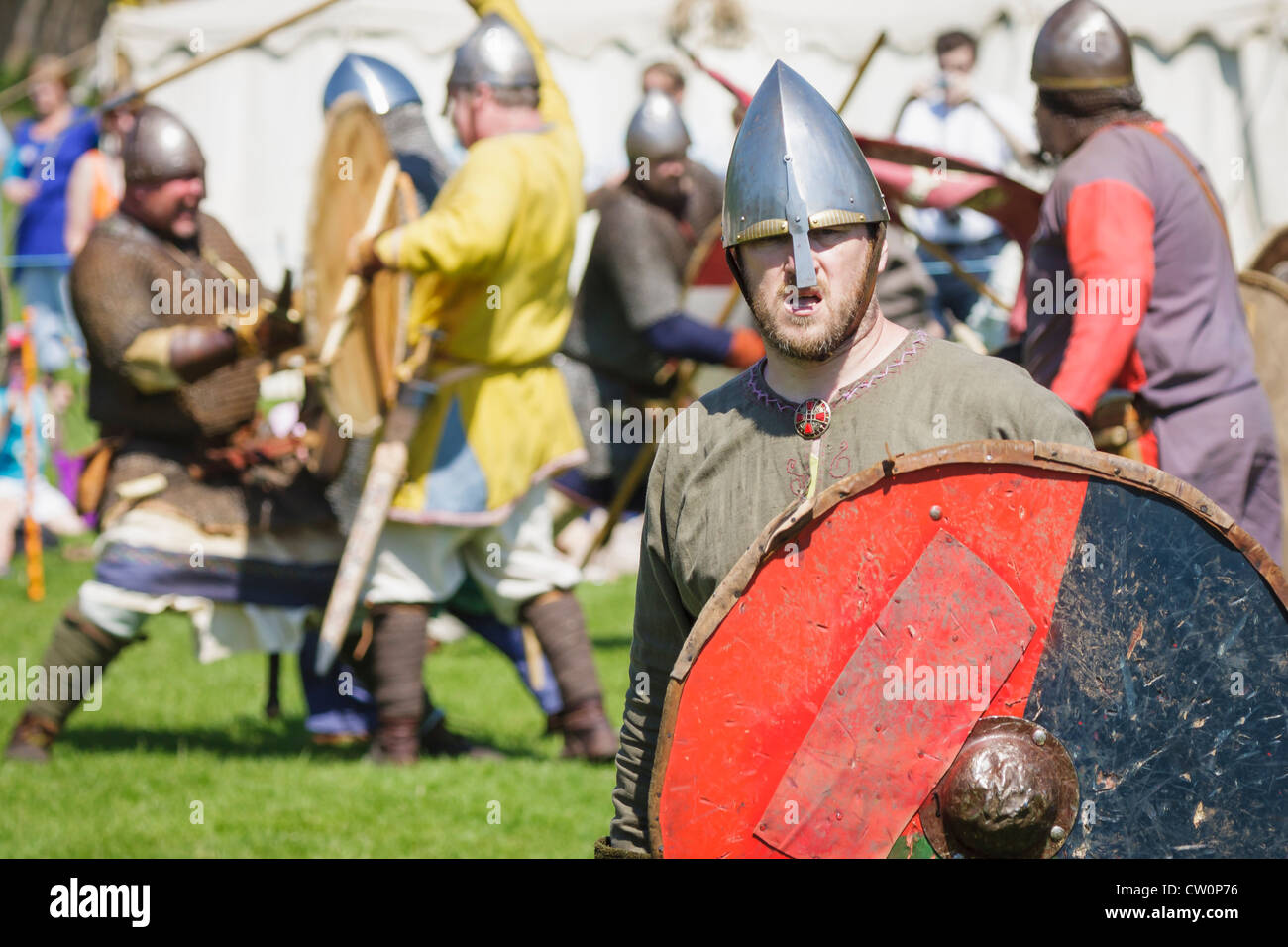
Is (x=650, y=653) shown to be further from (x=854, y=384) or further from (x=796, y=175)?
(x=796, y=175)

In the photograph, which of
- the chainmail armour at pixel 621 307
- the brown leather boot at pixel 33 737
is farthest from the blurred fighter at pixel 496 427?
the chainmail armour at pixel 621 307

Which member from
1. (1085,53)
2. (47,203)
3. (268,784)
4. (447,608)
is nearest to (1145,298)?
(1085,53)

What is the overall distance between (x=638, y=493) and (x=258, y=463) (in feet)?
6.55

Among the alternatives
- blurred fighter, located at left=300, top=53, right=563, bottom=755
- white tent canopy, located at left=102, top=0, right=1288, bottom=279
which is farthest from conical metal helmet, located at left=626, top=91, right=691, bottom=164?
white tent canopy, located at left=102, top=0, right=1288, bottom=279

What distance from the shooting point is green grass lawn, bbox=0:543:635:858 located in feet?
14.4

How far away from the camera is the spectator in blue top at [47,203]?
11508 millimetres

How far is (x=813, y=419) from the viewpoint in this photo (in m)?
2.42

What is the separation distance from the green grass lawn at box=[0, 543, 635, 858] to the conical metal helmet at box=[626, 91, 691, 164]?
191 cm

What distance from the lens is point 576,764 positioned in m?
5.23

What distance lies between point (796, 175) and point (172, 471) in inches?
137

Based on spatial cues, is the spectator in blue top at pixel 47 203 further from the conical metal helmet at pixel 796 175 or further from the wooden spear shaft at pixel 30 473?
the conical metal helmet at pixel 796 175
